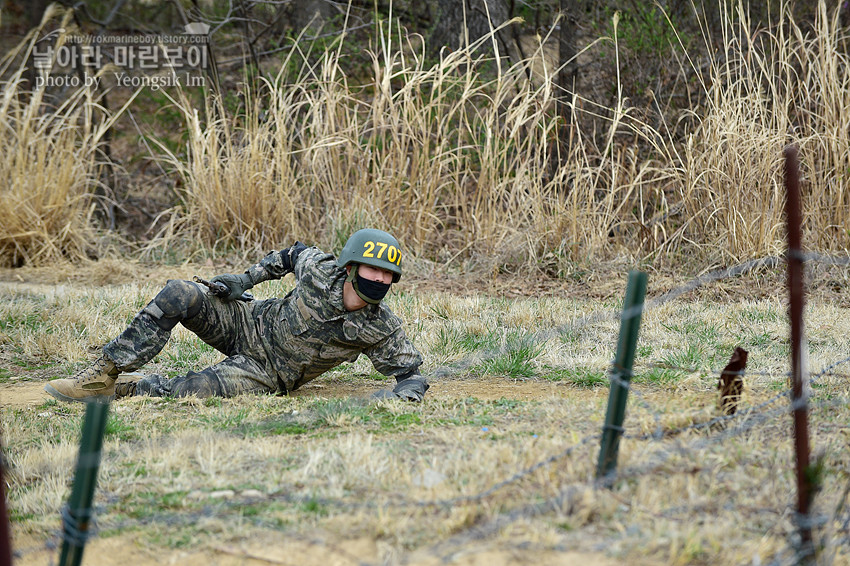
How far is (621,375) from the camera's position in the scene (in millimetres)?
3090

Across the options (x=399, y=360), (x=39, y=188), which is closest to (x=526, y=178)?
(x=399, y=360)

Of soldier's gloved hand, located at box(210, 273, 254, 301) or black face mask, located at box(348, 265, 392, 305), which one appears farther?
soldier's gloved hand, located at box(210, 273, 254, 301)

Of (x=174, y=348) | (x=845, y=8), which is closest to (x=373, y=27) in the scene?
(x=845, y=8)

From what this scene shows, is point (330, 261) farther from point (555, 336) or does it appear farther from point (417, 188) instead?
point (417, 188)

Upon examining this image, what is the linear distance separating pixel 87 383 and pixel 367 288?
64.6 inches

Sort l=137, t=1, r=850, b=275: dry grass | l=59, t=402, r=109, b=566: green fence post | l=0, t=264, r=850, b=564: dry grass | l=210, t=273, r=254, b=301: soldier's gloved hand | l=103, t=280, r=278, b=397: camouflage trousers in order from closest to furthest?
l=59, t=402, r=109, b=566: green fence post
l=0, t=264, r=850, b=564: dry grass
l=103, t=280, r=278, b=397: camouflage trousers
l=210, t=273, r=254, b=301: soldier's gloved hand
l=137, t=1, r=850, b=275: dry grass

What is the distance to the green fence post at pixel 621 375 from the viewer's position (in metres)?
3.02

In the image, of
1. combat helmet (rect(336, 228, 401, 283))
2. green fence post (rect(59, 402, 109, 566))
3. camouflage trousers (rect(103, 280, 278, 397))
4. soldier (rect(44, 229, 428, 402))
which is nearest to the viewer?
green fence post (rect(59, 402, 109, 566))

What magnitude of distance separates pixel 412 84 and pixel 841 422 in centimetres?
529

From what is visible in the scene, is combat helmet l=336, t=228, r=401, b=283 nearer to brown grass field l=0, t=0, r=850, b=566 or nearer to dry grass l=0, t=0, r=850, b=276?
brown grass field l=0, t=0, r=850, b=566

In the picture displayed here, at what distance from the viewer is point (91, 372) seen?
16.3 ft

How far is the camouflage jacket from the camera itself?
4.92m

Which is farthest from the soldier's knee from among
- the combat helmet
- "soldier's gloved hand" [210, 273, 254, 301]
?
the combat helmet

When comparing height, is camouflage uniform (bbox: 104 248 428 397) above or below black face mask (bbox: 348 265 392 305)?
below
